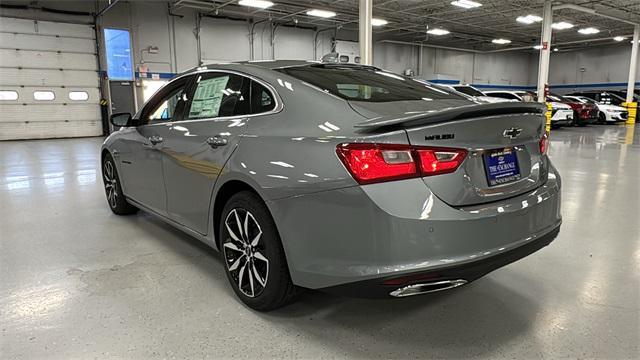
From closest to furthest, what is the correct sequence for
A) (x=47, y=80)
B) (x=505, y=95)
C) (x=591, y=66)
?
1. (x=47, y=80)
2. (x=505, y=95)
3. (x=591, y=66)

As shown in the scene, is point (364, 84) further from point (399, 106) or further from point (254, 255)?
point (254, 255)

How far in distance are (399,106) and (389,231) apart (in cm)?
60

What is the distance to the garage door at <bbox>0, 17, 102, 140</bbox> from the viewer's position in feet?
41.1

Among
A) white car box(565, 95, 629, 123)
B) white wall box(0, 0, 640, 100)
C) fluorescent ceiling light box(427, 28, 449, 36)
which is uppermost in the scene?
fluorescent ceiling light box(427, 28, 449, 36)

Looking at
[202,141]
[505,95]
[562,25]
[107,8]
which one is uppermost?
[562,25]

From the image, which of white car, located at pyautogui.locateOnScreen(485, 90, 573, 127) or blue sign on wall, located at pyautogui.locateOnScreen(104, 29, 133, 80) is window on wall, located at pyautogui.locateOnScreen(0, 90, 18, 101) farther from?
white car, located at pyautogui.locateOnScreen(485, 90, 573, 127)

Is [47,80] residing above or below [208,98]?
above

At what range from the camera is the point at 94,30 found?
535 inches

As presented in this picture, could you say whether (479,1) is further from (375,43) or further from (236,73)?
(236,73)

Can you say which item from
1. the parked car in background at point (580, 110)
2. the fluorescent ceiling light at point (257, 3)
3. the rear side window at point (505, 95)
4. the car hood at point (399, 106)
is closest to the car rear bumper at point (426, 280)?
the car hood at point (399, 106)

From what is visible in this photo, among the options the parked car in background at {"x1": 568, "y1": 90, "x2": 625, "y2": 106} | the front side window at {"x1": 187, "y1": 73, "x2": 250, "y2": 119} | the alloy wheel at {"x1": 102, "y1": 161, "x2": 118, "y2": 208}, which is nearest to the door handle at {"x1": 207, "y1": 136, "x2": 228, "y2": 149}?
the front side window at {"x1": 187, "y1": 73, "x2": 250, "y2": 119}

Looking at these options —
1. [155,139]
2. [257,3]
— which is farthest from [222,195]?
[257,3]

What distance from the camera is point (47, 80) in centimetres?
1312

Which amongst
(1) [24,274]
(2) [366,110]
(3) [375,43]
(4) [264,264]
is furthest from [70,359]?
(3) [375,43]
